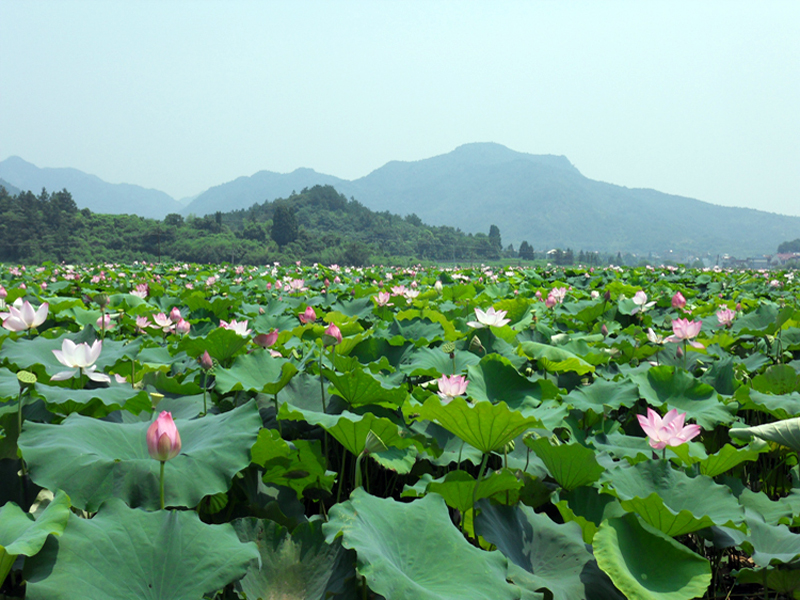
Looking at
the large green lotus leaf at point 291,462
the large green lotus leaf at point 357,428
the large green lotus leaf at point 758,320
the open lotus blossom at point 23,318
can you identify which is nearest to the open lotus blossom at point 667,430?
the large green lotus leaf at point 357,428

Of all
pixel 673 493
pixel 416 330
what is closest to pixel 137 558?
pixel 673 493

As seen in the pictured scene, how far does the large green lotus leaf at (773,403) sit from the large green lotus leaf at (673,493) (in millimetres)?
709

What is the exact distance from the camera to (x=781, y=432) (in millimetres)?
1506

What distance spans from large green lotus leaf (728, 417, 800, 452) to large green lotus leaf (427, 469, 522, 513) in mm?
836

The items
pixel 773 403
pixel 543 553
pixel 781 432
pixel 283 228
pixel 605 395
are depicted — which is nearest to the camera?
pixel 543 553

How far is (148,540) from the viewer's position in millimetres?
864

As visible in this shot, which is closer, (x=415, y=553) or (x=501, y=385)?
(x=415, y=553)

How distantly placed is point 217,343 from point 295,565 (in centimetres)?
106

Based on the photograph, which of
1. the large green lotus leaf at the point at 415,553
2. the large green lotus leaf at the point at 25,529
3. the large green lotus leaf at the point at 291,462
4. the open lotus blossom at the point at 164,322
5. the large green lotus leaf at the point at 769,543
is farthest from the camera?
the open lotus blossom at the point at 164,322

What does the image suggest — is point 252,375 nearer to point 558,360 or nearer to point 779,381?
point 558,360

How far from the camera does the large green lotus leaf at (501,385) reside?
180 cm

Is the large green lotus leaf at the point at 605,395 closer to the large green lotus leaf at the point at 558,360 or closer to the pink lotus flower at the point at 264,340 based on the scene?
the large green lotus leaf at the point at 558,360

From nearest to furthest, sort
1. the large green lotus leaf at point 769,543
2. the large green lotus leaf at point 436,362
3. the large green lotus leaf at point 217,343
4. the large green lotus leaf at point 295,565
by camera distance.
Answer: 1. the large green lotus leaf at point 295,565
2. the large green lotus leaf at point 769,543
3. the large green lotus leaf at point 217,343
4. the large green lotus leaf at point 436,362

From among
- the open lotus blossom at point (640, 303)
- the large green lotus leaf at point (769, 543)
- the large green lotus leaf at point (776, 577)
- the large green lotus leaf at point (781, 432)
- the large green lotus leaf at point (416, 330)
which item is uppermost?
the open lotus blossom at point (640, 303)
